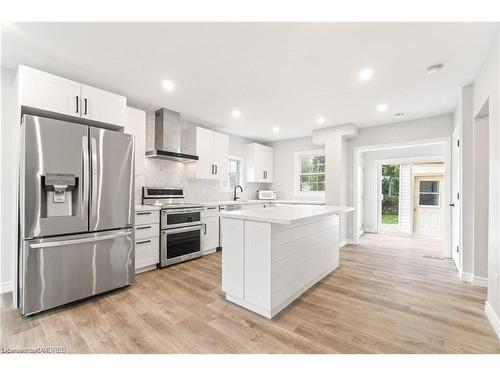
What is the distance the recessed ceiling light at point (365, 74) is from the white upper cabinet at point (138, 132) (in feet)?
9.98

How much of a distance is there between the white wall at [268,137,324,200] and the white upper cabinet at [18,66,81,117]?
478 cm

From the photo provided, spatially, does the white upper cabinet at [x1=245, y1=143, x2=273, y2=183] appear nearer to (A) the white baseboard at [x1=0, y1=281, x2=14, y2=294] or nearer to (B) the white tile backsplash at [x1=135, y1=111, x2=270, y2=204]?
(B) the white tile backsplash at [x1=135, y1=111, x2=270, y2=204]

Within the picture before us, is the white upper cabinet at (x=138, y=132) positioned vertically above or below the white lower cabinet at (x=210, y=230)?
above

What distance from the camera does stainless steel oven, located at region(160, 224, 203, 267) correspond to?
11.2 feet

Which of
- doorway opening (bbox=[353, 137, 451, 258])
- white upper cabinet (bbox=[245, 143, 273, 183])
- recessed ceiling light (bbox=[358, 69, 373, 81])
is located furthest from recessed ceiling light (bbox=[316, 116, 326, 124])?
doorway opening (bbox=[353, 137, 451, 258])

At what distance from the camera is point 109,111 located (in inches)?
109

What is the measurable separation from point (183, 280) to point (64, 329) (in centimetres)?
127

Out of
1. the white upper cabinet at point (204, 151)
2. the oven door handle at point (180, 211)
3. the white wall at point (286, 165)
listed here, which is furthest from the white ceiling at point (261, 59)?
the white wall at point (286, 165)

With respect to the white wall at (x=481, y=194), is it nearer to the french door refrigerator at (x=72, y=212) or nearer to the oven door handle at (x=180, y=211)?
the oven door handle at (x=180, y=211)

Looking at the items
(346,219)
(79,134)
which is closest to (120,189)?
(79,134)

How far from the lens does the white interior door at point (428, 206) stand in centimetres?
601

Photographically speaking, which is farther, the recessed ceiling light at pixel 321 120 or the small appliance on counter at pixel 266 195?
the small appliance on counter at pixel 266 195
